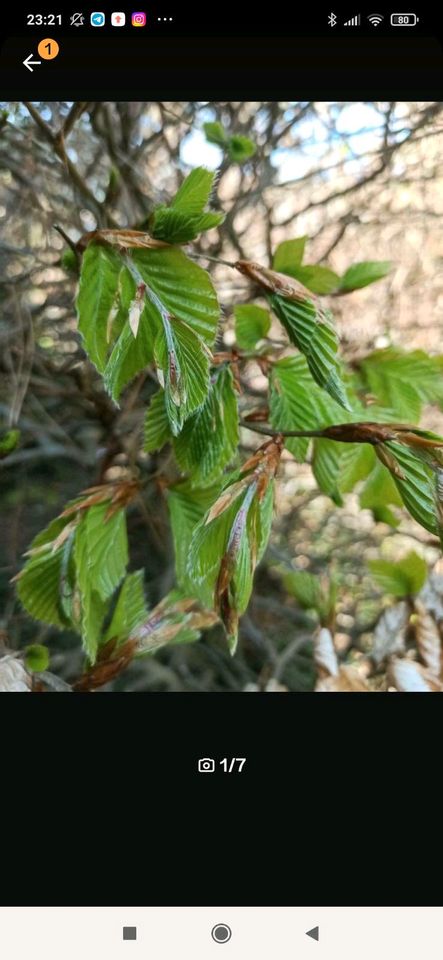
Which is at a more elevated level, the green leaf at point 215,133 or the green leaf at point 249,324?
the green leaf at point 215,133

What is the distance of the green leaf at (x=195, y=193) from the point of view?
1.00 feet

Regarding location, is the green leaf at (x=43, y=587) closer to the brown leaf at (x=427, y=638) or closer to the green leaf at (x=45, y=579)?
the green leaf at (x=45, y=579)

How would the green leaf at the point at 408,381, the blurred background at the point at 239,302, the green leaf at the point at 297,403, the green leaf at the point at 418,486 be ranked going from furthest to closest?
the blurred background at the point at 239,302, the green leaf at the point at 408,381, the green leaf at the point at 297,403, the green leaf at the point at 418,486

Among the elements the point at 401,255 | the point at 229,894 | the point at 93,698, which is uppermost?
the point at 401,255

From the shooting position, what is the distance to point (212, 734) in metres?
0.45
